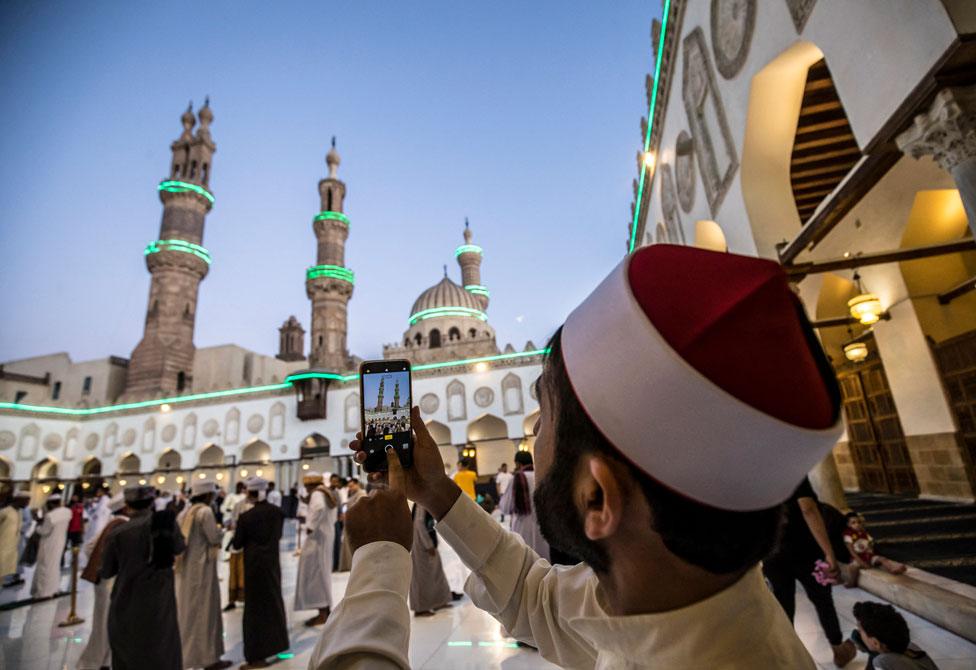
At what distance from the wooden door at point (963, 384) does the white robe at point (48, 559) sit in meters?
12.8

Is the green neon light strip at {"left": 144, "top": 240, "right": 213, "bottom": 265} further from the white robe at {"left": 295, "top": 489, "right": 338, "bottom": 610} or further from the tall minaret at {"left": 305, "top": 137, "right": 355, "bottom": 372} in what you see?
the white robe at {"left": 295, "top": 489, "right": 338, "bottom": 610}

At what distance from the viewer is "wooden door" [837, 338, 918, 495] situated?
8047 mm

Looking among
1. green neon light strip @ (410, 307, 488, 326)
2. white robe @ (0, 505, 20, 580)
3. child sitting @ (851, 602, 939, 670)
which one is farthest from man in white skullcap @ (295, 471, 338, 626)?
green neon light strip @ (410, 307, 488, 326)

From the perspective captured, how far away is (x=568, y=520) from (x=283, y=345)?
39386 mm

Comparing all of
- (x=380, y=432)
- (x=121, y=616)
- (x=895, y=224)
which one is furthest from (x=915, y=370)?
(x=121, y=616)

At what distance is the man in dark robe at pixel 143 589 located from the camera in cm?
330

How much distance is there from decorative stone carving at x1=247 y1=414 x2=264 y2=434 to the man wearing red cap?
77.9 ft

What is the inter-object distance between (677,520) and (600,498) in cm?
11

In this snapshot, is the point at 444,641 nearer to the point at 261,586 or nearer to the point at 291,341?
the point at 261,586

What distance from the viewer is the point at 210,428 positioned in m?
22.5

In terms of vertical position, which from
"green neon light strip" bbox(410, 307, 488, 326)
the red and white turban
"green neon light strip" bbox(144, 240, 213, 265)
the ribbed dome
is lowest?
the red and white turban

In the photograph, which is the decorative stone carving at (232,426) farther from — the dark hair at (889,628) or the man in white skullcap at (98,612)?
the dark hair at (889,628)

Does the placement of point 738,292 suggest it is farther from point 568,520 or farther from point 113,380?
point 113,380

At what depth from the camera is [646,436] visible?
667mm
